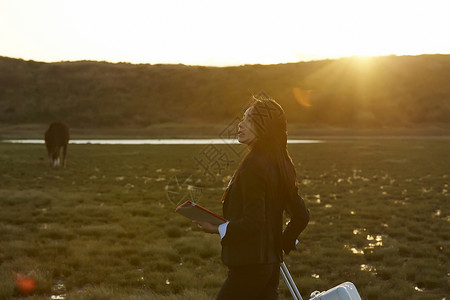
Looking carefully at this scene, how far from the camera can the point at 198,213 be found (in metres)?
2.81

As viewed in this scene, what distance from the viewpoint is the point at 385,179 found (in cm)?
1952

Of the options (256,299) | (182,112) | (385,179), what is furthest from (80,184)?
(182,112)

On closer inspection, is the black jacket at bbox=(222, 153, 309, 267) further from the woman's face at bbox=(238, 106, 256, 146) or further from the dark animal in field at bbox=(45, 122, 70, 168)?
the dark animal in field at bbox=(45, 122, 70, 168)

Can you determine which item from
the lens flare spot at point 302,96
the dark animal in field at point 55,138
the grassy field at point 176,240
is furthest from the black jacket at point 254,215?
the lens flare spot at point 302,96

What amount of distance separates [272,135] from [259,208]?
19.2 inches

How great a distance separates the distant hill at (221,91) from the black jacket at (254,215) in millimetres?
83246

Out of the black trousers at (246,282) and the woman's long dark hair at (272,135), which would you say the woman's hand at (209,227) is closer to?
the black trousers at (246,282)

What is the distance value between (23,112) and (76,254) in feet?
348

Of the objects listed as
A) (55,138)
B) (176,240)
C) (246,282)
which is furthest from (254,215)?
(55,138)

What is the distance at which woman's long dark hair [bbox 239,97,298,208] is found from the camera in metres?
2.79

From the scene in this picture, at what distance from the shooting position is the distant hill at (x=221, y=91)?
92750mm

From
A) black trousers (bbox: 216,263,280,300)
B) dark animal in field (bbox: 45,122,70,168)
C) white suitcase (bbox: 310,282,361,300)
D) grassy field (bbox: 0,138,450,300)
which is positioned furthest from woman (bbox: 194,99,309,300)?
dark animal in field (bbox: 45,122,70,168)

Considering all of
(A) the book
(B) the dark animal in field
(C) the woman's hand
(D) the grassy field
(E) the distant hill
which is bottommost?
(D) the grassy field

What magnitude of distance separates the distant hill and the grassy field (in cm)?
7189
